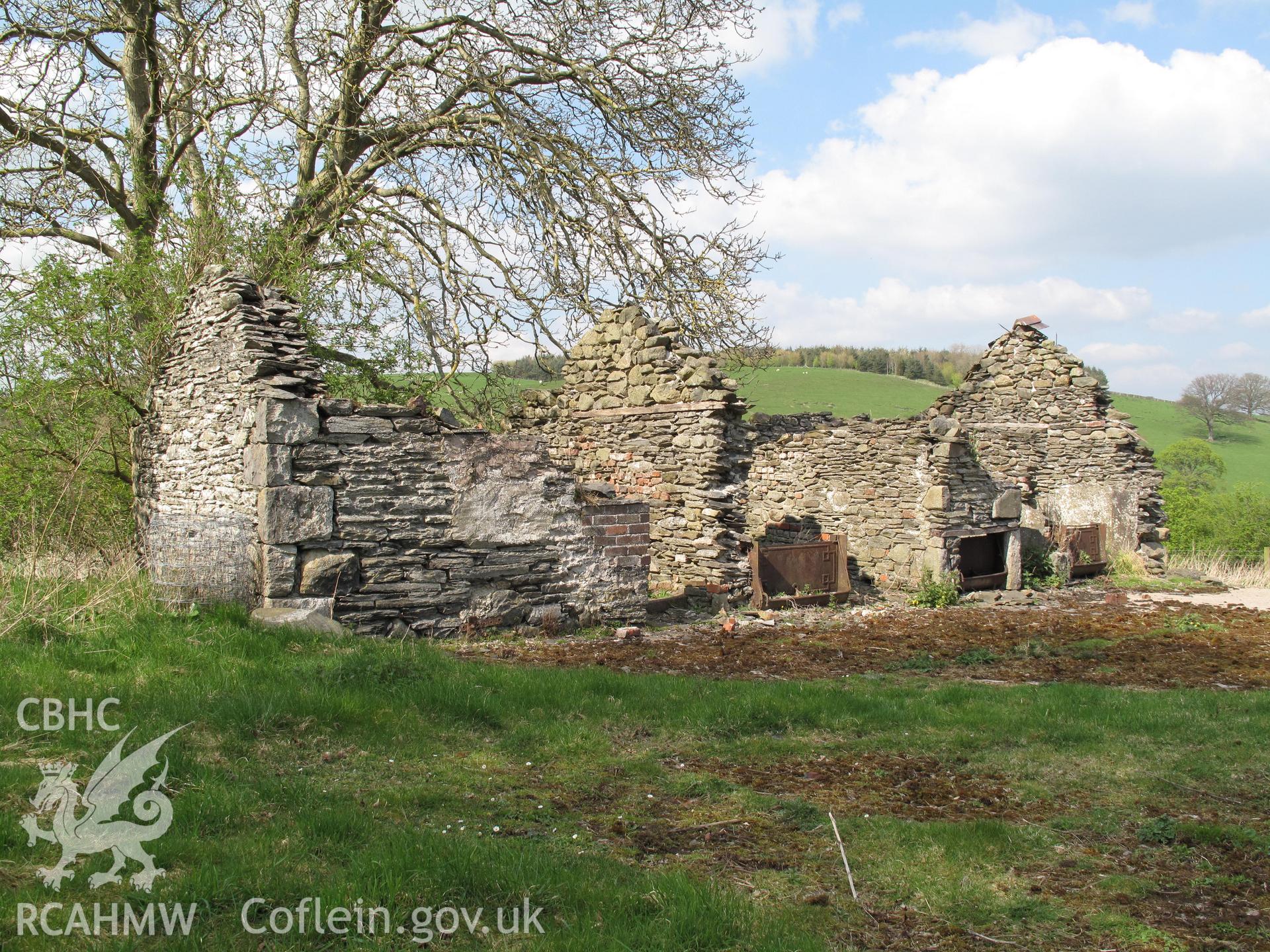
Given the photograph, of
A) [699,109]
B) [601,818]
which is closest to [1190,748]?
[601,818]

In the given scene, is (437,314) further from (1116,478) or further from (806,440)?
(1116,478)

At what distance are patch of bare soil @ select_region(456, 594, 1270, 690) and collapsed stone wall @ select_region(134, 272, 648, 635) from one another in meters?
0.70

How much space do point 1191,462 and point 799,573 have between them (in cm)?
3646

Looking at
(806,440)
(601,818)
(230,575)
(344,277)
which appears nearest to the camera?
(601,818)

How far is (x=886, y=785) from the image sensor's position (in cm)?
467

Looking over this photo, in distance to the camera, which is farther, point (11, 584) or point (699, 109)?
point (699, 109)

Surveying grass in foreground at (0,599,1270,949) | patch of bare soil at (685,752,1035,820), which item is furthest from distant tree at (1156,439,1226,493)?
patch of bare soil at (685,752,1035,820)

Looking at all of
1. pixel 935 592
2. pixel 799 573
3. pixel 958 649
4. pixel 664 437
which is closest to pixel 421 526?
pixel 664 437

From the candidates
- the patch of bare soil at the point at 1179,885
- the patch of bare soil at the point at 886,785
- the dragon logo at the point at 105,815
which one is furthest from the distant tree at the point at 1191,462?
the dragon logo at the point at 105,815

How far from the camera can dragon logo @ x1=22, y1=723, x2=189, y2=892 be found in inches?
125

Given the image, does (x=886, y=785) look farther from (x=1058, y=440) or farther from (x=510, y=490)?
(x=1058, y=440)

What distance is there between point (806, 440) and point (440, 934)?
1425cm

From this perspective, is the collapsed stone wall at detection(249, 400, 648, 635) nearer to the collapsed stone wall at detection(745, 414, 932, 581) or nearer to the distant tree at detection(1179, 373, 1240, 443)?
the collapsed stone wall at detection(745, 414, 932, 581)

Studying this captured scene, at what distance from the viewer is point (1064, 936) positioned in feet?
10.0
